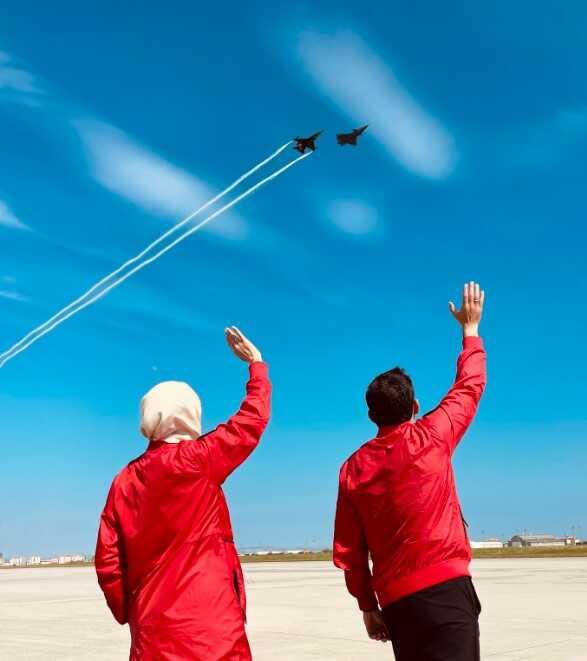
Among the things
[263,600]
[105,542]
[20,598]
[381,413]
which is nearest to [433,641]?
[381,413]

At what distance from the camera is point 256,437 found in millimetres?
3873

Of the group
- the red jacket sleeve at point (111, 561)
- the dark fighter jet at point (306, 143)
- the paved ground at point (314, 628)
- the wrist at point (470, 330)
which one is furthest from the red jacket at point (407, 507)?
the dark fighter jet at point (306, 143)

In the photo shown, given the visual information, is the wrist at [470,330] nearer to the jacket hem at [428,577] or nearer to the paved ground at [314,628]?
the jacket hem at [428,577]

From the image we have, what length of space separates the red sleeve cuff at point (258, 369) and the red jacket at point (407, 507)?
0.62 metres

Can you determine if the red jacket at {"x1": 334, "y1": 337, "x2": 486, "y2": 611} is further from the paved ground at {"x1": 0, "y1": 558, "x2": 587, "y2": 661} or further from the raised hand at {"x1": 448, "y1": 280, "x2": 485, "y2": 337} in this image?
the paved ground at {"x1": 0, "y1": 558, "x2": 587, "y2": 661}

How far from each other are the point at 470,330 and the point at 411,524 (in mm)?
1176

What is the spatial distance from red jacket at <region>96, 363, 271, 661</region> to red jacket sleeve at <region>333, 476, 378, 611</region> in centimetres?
57

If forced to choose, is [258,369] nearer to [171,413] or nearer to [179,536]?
[171,413]

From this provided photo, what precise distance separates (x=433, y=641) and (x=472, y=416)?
1085 mm

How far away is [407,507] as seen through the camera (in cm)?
391

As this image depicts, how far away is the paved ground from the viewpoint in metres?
9.23

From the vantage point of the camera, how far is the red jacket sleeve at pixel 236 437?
3.80 metres

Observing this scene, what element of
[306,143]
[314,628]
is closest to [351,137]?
[306,143]

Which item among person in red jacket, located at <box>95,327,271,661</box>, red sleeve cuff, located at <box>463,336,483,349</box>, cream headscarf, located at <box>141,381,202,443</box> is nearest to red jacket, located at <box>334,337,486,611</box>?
red sleeve cuff, located at <box>463,336,483,349</box>
